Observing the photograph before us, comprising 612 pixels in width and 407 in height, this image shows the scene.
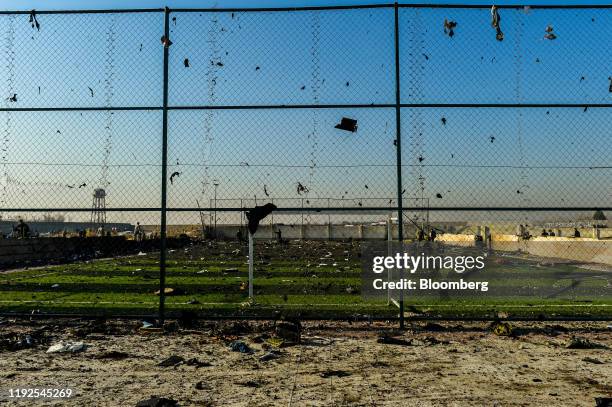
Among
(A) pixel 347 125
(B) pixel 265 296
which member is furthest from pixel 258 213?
(B) pixel 265 296

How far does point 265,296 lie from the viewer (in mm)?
10156

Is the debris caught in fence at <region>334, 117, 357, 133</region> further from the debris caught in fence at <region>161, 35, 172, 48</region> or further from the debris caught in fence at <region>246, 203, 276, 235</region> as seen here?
the debris caught in fence at <region>161, 35, 172, 48</region>

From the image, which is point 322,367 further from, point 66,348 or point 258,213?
point 258,213

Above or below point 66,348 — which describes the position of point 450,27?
above

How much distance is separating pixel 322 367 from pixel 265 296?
5.49 metres

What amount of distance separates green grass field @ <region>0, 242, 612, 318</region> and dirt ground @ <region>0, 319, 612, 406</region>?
139 cm

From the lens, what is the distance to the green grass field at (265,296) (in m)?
8.41

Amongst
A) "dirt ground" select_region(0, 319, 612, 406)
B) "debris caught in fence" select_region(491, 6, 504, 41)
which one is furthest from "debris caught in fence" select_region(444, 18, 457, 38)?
"dirt ground" select_region(0, 319, 612, 406)

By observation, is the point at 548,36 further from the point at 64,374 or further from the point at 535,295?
the point at 64,374

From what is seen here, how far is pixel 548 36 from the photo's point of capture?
6.82 m

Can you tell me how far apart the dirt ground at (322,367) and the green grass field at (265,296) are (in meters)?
1.39

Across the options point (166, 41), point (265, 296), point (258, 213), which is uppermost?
point (166, 41)

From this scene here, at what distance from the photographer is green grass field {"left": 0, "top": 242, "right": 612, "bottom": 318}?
8.41 meters

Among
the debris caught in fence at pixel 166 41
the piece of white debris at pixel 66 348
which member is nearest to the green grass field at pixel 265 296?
the piece of white debris at pixel 66 348
